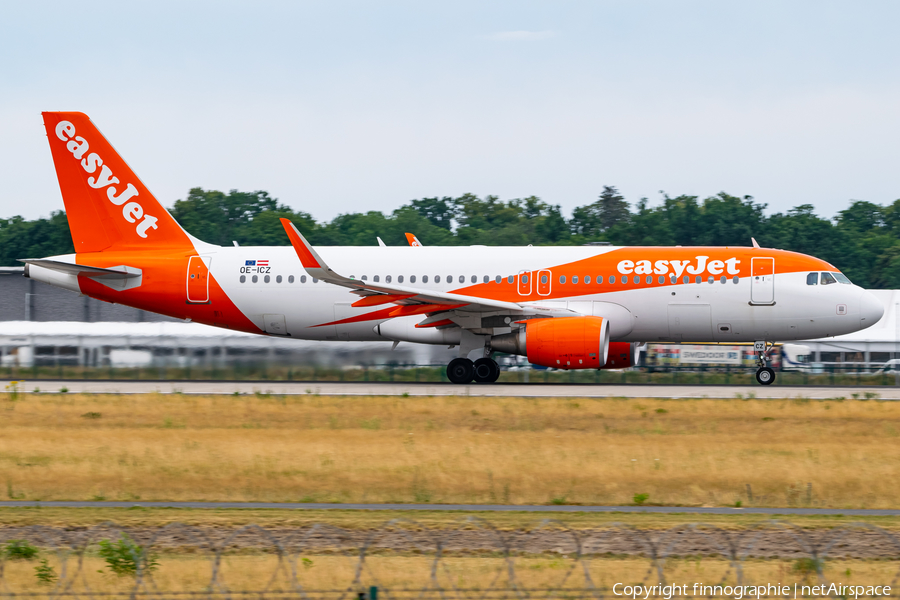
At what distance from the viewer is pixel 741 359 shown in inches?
1734

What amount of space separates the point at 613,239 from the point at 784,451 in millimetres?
69850

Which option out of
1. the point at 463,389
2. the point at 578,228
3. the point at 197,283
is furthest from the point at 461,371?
the point at 578,228

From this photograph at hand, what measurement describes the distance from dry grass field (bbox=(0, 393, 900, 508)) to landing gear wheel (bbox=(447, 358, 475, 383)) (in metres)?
4.79

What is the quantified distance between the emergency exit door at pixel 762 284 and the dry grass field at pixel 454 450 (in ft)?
15.2

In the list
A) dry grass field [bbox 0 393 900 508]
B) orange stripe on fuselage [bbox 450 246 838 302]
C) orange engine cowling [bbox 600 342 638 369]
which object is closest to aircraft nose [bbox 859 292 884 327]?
orange stripe on fuselage [bbox 450 246 838 302]

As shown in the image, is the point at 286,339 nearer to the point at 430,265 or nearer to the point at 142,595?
the point at 430,265

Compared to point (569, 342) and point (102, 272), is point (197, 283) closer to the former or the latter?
point (102, 272)

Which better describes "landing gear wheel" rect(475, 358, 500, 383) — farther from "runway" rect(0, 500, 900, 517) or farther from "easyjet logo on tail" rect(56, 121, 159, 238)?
"runway" rect(0, 500, 900, 517)

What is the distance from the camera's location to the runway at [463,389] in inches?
1086

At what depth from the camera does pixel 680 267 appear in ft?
97.4

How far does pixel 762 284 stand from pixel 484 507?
18.0 metres

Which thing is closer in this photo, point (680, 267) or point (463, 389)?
point (463, 389)

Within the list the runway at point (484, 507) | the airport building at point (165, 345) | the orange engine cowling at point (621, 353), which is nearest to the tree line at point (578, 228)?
the airport building at point (165, 345)

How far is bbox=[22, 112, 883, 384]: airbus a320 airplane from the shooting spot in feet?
95.9
